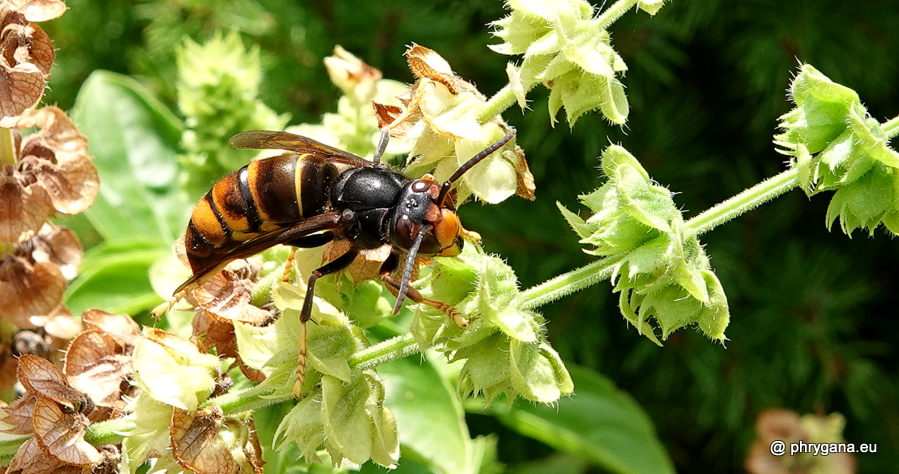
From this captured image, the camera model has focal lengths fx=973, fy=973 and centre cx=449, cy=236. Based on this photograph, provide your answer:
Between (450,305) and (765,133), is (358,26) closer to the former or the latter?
(765,133)

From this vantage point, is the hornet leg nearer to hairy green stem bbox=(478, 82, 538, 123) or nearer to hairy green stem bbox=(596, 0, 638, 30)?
hairy green stem bbox=(478, 82, 538, 123)

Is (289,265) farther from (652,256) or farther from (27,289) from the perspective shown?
(652,256)

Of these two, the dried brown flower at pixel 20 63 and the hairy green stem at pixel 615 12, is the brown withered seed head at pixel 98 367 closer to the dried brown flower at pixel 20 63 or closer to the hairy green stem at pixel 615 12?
the dried brown flower at pixel 20 63

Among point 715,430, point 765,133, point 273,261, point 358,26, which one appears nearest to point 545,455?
point 715,430

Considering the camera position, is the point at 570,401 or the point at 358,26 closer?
the point at 570,401

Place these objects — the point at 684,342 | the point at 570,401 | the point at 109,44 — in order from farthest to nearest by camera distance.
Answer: the point at 109,44, the point at 684,342, the point at 570,401

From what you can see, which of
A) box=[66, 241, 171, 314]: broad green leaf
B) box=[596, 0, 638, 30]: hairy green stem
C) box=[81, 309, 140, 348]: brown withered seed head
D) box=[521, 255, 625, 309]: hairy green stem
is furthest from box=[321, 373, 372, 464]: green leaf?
box=[66, 241, 171, 314]: broad green leaf

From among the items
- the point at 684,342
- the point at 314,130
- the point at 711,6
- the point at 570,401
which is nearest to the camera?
the point at 314,130
